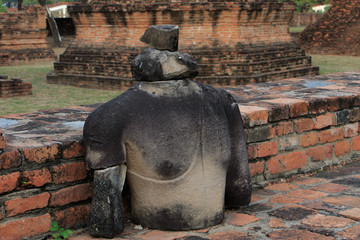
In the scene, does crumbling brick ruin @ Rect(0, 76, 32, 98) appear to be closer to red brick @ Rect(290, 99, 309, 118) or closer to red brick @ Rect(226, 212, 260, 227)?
red brick @ Rect(290, 99, 309, 118)

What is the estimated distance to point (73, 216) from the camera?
108 inches

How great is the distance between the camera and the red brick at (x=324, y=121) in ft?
13.2

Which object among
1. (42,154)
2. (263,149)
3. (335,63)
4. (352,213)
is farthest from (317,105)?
(335,63)

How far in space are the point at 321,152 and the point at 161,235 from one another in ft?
6.01

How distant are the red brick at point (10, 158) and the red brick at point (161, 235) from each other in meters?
0.69

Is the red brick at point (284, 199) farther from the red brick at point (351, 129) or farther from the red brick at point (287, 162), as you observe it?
the red brick at point (351, 129)

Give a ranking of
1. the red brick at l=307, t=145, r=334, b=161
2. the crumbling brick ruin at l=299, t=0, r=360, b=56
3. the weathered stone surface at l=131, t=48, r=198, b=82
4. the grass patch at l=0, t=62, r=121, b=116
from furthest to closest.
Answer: the crumbling brick ruin at l=299, t=0, r=360, b=56, the grass patch at l=0, t=62, r=121, b=116, the red brick at l=307, t=145, r=334, b=161, the weathered stone surface at l=131, t=48, r=198, b=82

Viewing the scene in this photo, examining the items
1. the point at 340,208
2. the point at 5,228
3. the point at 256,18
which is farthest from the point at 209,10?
the point at 5,228

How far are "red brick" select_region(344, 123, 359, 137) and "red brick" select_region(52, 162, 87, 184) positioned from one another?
235 cm

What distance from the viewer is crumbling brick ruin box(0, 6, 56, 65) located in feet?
56.6

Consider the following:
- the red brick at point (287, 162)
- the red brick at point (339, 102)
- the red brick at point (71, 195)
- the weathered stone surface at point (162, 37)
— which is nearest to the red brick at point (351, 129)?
the red brick at point (339, 102)

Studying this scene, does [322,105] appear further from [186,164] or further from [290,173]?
[186,164]

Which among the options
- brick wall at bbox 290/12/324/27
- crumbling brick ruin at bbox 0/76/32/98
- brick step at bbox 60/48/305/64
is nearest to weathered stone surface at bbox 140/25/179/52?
crumbling brick ruin at bbox 0/76/32/98

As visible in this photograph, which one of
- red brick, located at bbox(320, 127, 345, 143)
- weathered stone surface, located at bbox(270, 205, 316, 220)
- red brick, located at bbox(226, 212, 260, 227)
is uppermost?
red brick, located at bbox(320, 127, 345, 143)
